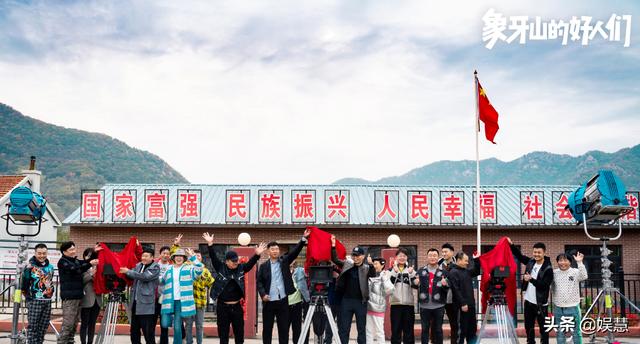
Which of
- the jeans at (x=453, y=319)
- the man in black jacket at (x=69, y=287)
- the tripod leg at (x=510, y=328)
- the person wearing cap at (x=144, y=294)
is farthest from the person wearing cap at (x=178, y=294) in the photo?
the tripod leg at (x=510, y=328)

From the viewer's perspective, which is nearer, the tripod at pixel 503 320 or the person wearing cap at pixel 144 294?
the person wearing cap at pixel 144 294

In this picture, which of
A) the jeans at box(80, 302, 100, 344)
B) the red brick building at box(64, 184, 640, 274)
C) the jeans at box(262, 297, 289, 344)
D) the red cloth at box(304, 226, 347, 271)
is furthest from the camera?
the red brick building at box(64, 184, 640, 274)

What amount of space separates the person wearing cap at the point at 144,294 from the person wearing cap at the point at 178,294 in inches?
7.1

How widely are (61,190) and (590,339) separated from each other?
67911mm

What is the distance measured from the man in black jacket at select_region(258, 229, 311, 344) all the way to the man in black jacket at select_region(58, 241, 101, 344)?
2.99 meters

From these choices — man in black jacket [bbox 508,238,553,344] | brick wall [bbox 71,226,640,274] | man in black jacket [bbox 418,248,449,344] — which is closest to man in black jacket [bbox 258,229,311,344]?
man in black jacket [bbox 418,248,449,344]

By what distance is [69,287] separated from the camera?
10094 mm

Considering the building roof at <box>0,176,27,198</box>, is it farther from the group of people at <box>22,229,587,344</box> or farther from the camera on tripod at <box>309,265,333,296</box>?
the camera on tripod at <box>309,265,333,296</box>

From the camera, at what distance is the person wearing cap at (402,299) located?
402 inches

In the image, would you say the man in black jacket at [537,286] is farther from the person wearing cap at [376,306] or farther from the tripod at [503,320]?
the person wearing cap at [376,306]

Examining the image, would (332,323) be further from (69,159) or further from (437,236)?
(69,159)

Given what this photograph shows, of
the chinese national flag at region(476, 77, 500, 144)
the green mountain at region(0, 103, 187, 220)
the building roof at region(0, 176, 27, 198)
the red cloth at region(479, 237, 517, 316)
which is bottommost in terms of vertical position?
the red cloth at region(479, 237, 517, 316)

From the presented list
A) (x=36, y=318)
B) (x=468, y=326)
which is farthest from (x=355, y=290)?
(x=36, y=318)

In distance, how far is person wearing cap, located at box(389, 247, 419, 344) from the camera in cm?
1021
